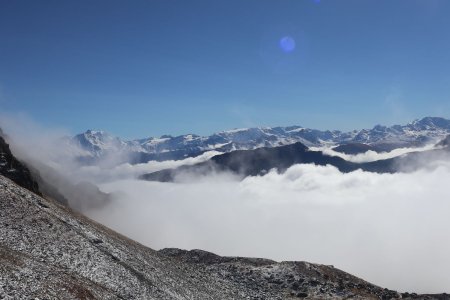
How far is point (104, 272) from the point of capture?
2212 inches

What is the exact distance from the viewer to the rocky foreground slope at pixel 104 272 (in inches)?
1735

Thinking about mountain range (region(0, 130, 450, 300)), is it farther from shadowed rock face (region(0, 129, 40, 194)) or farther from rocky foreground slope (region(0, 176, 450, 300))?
shadowed rock face (region(0, 129, 40, 194))

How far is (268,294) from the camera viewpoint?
280ft

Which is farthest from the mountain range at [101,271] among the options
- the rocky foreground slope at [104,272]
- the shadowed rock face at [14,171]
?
the shadowed rock face at [14,171]

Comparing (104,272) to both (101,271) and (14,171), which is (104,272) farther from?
(14,171)

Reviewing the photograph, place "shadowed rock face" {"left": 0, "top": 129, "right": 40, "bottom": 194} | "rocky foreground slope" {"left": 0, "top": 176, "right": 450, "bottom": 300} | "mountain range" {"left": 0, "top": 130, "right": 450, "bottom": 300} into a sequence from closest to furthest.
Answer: "rocky foreground slope" {"left": 0, "top": 176, "right": 450, "bottom": 300}
"mountain range" {"left": 0, "top": 130, "right": 450, "bottom": 300}
"shadowed rock face" {"left": 0, "top": 129, "right": 40, "bottom": 194}

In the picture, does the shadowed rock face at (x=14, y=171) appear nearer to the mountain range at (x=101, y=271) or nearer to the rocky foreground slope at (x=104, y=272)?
the mountain range at (x=101, y=271)

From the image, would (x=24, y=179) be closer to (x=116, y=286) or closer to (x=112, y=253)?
(x=112, y=253)

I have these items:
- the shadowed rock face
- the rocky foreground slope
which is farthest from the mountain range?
the shadowed rock face

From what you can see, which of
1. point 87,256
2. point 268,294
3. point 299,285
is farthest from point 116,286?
point 299,285

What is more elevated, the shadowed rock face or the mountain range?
the shadowed rock face

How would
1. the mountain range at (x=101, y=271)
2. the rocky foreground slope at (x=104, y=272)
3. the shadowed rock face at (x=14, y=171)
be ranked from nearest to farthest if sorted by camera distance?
1. the rocky foreground slope at (x=104, y=272)
2. the mountain range at (x=101, y=271)
3. the shadowed rock face at (x=14, y=171)

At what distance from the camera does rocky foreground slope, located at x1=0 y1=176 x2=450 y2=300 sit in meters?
44.1

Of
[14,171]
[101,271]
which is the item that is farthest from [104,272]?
[14,171]
